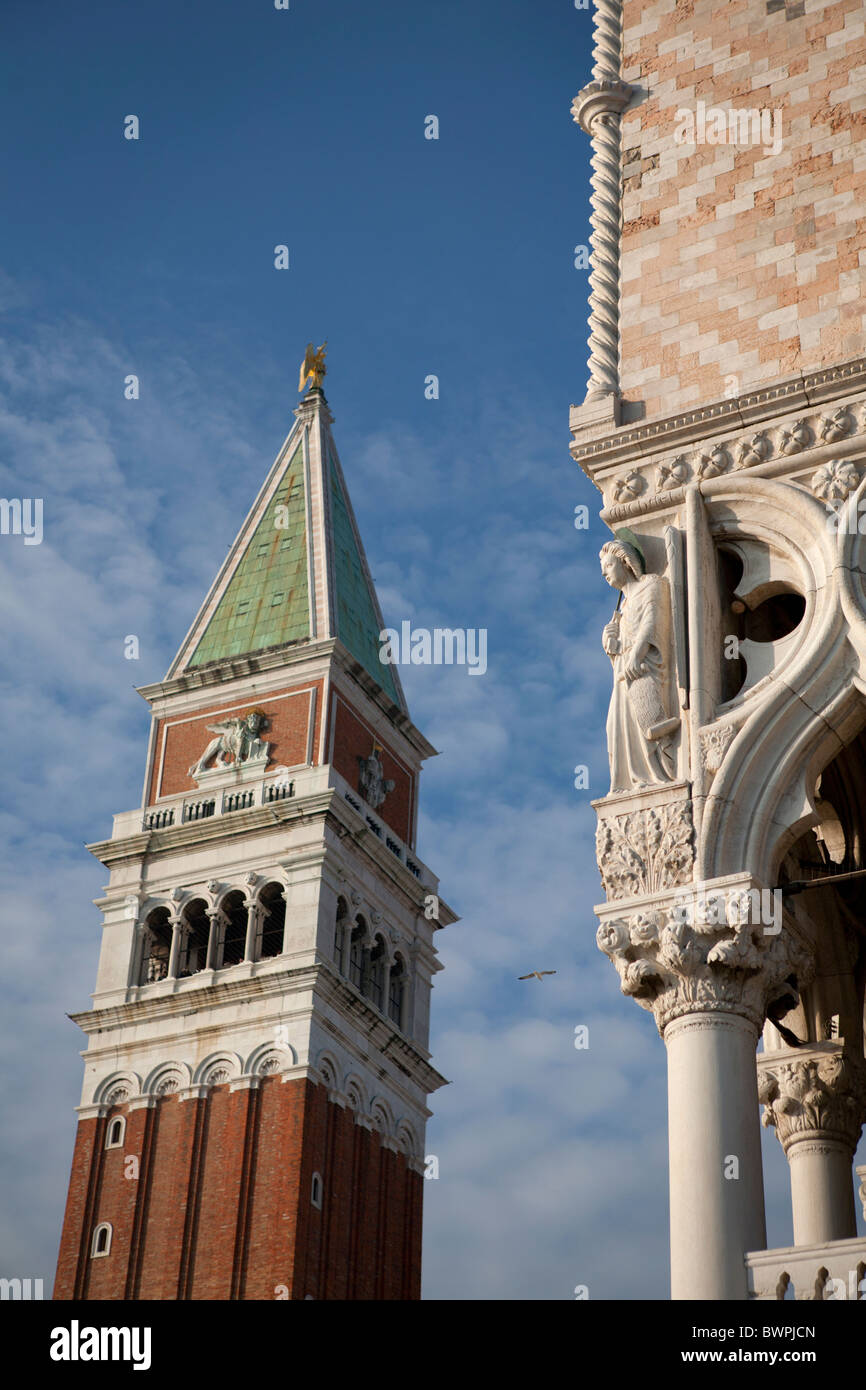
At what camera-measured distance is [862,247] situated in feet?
54.2

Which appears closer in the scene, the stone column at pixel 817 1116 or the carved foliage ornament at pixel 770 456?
the carved foliage ornament at pixel 770 456

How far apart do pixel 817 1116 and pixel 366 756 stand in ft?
161

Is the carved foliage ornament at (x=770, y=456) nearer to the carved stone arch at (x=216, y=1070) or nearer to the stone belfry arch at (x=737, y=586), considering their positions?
the stone belfry arch at (x=737, y=586)

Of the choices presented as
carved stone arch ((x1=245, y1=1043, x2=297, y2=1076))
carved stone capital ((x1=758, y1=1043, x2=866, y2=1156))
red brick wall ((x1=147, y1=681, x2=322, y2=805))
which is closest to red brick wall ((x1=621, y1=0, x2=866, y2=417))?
carved stone capital ((x1=758, y1=1043, x2=866, y2=1156))

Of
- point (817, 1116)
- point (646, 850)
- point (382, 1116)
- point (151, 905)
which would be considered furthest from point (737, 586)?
point (382, 1116)

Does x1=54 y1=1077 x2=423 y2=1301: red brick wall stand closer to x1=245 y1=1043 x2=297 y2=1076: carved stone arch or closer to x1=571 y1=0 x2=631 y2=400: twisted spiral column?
x1=245 y1=1043 x2=297 y2=1076: carved stone arch

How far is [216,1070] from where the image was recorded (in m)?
59.3

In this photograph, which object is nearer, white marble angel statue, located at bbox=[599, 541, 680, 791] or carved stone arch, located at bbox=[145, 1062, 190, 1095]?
white marble angel statue, located at bbox=[599, 541, 680, 791]

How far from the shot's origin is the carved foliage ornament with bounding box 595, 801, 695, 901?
1484cm

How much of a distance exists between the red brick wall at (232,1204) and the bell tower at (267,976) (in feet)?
0.22

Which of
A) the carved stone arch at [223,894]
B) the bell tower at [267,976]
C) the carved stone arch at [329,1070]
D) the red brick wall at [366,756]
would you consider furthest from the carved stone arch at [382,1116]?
the red brick wall at [366,756]

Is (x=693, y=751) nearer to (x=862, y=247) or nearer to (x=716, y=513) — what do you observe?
(x=716, y=513)

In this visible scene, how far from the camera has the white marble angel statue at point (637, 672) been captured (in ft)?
50.5

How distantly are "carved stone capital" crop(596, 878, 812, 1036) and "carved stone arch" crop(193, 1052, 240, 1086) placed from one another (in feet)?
149
